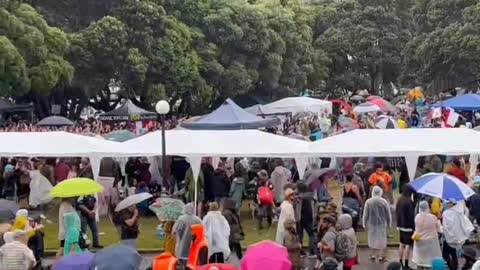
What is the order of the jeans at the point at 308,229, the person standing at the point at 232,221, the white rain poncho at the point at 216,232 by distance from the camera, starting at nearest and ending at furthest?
the white rain poncho at the point at 216,232
the person standing at the point at 232,221
the jeans at the point at 308,229

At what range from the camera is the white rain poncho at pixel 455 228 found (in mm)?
14320

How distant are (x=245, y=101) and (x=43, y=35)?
19326 millimetres

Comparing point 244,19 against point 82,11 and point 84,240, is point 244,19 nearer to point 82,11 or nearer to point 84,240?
point 82,11

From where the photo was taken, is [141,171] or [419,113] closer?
[141,171]

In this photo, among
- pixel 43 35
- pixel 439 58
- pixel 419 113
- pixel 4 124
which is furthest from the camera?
pixel 439 58

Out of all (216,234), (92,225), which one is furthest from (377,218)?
(92,225)

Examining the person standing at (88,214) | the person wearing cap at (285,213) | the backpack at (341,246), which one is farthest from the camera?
the person standing at (88,214)

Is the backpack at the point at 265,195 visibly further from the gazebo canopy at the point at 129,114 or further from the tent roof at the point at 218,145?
the gazebo canopy at the point at 129,114

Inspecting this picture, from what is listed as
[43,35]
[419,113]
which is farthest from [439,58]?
[43,35]

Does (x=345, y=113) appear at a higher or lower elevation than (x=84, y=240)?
higher

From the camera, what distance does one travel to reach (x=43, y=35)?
113 ft

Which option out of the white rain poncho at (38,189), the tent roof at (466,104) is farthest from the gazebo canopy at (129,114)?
the white rain poncho at (38,189)

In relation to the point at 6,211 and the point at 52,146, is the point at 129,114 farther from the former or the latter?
the point at 6,211

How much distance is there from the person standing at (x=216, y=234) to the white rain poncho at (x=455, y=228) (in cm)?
347
